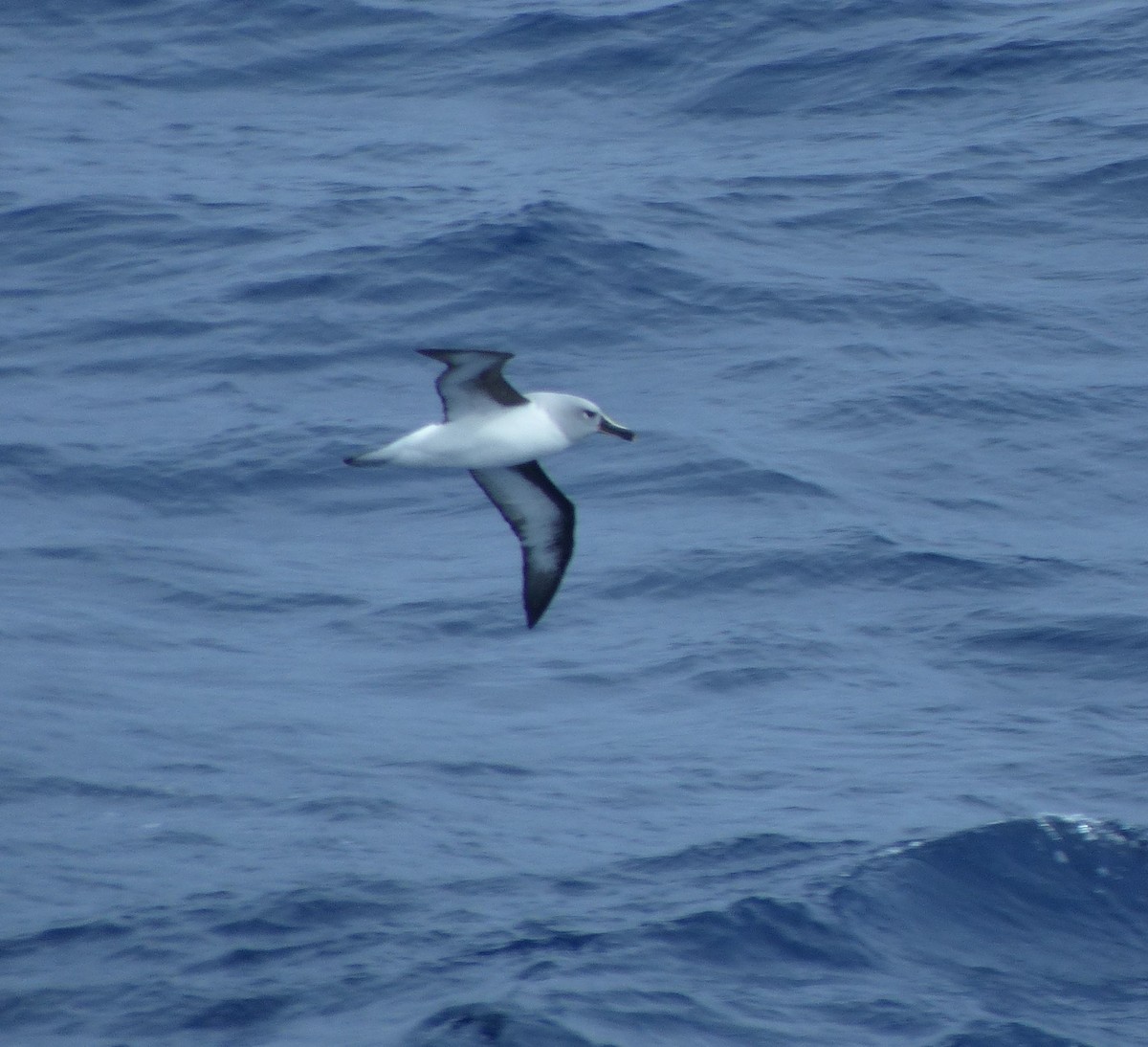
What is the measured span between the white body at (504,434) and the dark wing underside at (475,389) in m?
0.05

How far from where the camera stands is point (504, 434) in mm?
14836

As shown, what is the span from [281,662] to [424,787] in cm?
240

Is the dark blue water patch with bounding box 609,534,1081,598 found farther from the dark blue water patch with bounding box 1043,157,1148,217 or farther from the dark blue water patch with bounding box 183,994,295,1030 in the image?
the dark blue water patch with bounding box 1043,157,1148,217

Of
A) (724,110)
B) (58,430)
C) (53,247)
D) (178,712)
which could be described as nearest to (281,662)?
(178,712)

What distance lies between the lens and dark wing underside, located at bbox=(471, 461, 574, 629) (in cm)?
1602

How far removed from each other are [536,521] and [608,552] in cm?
543

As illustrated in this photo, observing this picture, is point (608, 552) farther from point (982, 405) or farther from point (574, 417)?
point (574, 417)

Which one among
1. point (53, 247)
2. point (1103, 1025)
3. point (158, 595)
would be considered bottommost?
point (1103, 1025)

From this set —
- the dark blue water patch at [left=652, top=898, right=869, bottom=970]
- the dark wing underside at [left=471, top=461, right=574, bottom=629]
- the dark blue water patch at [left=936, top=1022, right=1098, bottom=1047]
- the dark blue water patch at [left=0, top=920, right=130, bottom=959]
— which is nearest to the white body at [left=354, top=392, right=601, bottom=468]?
A: the dark wing underside at [left=471, top=461, right=574, bottom=629]

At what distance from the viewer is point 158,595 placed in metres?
21.6

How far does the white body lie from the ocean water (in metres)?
3.54

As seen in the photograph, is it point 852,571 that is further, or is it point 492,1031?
point 852,571

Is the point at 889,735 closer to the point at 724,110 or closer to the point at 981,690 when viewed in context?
the point at 981,690

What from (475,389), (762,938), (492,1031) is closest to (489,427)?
(475,389)
